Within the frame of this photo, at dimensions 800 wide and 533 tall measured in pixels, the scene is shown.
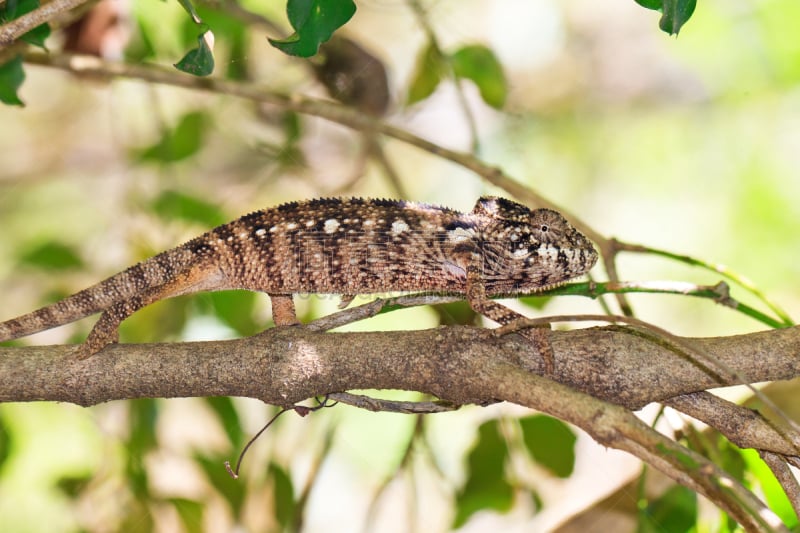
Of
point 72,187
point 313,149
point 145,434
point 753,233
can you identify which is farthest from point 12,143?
point 753,233

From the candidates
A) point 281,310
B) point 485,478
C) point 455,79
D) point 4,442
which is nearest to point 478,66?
point 455,79

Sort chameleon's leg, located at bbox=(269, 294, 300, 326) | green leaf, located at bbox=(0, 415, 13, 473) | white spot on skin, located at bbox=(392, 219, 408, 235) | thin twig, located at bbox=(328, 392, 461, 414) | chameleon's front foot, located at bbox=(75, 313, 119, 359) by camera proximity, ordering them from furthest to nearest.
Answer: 1. green leaf, located at bbox=(0, 415, 13, 473)
2. chameleon's leg, located at bbox=(269, 294, 300, 326)
3. white spot on skin, located at bbox=(392, 219, 408, 235)
4. chameleon's front foot, located at bbox=(75, 313, 119, 359)
5. thin twig, located at bbox=(328, 392, 461, 414)

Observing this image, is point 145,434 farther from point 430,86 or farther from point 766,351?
point 766,351

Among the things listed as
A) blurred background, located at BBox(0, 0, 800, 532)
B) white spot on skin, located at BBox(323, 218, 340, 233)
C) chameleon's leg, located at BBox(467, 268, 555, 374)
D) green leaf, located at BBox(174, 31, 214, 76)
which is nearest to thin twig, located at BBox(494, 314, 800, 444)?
chameleon's leg, located at BBox(467, 268, 555, 374)

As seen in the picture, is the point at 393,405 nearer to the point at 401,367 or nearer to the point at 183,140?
the point at 401,367

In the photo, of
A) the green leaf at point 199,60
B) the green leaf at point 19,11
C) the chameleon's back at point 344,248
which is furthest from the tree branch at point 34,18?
the chameleon's back at point 344,248

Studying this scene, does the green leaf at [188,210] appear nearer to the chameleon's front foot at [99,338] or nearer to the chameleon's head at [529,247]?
the chameleon's front foot at [99,338]

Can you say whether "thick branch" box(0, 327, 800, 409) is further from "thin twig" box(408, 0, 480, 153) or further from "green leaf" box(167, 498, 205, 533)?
"thin twig" box(408, 0, 480, 153)
